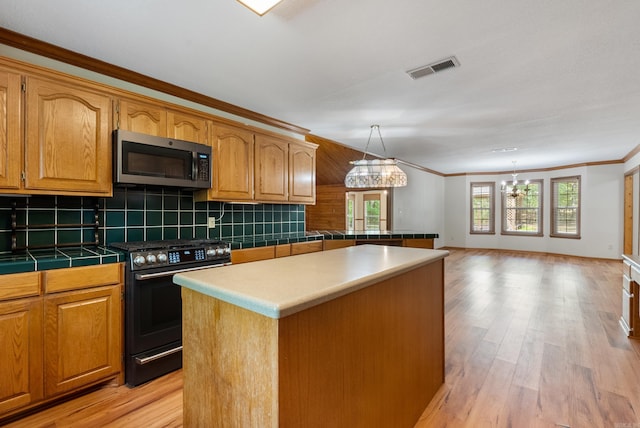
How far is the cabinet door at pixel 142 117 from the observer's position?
2412 millimetres

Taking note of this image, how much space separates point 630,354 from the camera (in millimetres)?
2604

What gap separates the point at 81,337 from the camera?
197cm

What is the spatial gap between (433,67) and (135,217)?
9.17 feet

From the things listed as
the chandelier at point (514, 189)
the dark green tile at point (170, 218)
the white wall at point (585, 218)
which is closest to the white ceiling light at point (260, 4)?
the dark green tile at point (170, 218)

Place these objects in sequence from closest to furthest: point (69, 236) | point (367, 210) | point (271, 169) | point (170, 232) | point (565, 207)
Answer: point (69, 236) < point (170, 232) < point (271, 169) < point (565, 207) < point (367, 210)

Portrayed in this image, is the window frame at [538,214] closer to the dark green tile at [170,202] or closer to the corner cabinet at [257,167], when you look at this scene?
the corner cabinet at [257,167]

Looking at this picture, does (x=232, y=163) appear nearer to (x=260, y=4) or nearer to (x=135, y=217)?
(x=135, y=217)

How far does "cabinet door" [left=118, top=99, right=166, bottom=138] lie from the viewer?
2412mm

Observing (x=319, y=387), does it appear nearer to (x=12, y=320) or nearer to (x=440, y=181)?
(x=12, y=320)

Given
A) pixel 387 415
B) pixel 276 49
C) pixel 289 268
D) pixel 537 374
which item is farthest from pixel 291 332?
pixel 537 374

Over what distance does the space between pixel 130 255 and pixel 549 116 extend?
4603 millimetres

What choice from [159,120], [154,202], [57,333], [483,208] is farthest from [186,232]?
[483,208]

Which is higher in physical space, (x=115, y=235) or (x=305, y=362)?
(x=115, y=235)

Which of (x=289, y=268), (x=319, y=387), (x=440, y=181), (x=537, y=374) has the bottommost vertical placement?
(x=537, y=374)
